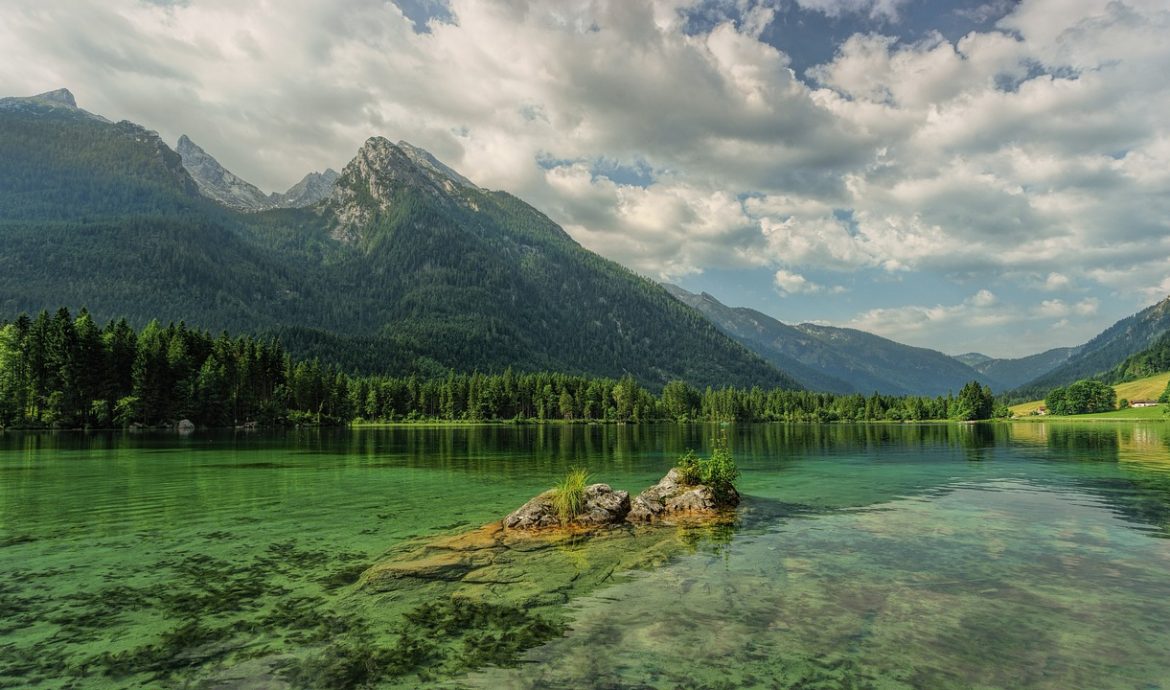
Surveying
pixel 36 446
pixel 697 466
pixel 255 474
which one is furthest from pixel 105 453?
pixel 697 466

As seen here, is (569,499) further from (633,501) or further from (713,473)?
(713,473)

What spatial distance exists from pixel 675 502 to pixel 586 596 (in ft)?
56.0

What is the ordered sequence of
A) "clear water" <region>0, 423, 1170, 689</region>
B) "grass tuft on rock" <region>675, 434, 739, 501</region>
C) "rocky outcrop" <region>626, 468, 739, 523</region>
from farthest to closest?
"grass tuft on rock" <region>675, 434, 739, 501</region>
"rocky outcrop" <region>626, 468, 739, 523</region>
"clear water" <region>0, 423, 1170, 689</region>

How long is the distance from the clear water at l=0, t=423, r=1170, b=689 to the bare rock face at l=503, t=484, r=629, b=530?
2.54 meters

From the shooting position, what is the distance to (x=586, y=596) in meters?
17.6

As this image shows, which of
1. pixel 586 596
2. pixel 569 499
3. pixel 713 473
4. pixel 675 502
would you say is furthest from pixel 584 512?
pixel 586 596

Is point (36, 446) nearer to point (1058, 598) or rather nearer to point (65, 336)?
point (65, 336)

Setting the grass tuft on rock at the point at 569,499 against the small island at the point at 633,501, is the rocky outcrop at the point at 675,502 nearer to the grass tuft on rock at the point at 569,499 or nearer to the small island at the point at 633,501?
the small island at the point at 633,501

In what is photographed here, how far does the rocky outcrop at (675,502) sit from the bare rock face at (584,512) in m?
0.90

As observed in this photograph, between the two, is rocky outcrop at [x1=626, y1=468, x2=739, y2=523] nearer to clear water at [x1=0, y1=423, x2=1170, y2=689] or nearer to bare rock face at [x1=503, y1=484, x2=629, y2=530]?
bare rock face at [x1=503, y1=484, x2=629, y2=530]

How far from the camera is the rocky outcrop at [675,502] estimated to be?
31.8 metres

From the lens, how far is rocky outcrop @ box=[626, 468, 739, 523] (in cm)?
3175

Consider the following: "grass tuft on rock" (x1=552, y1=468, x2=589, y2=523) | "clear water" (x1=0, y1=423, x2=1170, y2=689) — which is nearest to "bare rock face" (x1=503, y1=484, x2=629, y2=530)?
"grass tuft on rock" (x1=552, y1=468, x2=589, y2=523)

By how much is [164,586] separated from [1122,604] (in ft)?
97.0
